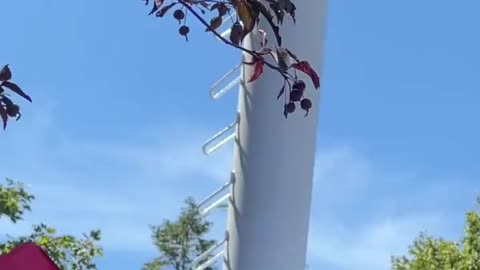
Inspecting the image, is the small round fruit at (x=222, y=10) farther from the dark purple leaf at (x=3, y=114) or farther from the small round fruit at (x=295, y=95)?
the dark purple leaf at (x=3, y=114)

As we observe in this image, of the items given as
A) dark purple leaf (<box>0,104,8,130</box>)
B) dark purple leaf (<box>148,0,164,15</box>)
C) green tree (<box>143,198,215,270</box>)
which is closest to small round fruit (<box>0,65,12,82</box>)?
dark purple leaf (<box>0,104,8,130</box>)

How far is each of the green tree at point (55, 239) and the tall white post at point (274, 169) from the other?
6.92 feet

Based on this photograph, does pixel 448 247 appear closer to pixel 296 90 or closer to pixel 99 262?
pixel 99 262

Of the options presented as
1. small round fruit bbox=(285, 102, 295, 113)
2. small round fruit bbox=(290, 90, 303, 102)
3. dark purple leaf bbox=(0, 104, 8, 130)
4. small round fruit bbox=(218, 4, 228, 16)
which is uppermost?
small round fruit bbox=(218, 4, 228, 16)

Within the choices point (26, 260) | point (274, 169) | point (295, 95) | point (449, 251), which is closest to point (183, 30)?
point (295, 95)

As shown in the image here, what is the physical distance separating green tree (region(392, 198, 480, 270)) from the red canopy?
11.8m

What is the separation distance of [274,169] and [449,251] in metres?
11.2

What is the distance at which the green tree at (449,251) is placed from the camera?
43.1 ft

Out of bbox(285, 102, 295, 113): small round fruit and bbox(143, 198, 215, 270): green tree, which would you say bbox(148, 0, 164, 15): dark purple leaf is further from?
bbox(143, 198, 215, 270): green tree

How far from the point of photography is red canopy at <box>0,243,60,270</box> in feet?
5.46

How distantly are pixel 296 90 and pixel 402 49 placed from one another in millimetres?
7723

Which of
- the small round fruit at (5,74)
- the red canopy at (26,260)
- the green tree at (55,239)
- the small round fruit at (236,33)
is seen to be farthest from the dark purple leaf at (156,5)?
the green tree at (55,239)

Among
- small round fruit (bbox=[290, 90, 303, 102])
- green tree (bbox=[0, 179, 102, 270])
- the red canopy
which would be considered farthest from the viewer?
green tree (bbox=[0, 179, 102, 270])

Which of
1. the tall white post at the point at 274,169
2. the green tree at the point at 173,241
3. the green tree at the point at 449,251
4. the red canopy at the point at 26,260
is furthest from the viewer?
the green tree at the point at 449,251
